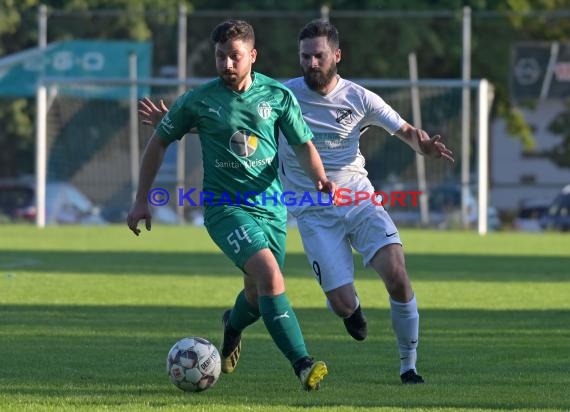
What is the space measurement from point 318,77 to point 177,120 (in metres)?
1.24

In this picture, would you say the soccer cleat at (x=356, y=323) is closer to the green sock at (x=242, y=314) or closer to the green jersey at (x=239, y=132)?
the green sock at (x=242, y=314)

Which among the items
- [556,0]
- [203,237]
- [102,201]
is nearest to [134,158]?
[102,201]

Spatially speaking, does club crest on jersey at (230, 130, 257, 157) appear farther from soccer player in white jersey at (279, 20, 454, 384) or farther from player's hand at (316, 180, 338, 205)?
soccer player in white jersey at (279, 20, 454, 384)

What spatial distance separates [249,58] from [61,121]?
26.1 m

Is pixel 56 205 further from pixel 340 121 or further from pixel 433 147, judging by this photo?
pixel 433 147

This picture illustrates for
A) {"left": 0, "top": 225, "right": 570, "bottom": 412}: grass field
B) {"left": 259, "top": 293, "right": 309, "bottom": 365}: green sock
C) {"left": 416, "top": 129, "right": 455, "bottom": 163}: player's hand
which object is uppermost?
{"left": 416, "top": 129, "right": 455, "bottom": 163}: player's hand

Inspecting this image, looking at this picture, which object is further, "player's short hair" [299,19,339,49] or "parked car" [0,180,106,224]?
"parked car" [0,180,106,224]

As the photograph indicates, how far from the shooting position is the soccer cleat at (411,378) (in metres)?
8.14

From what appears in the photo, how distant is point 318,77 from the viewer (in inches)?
348

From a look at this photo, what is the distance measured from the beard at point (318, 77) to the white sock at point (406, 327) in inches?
55.8

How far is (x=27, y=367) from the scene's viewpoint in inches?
341

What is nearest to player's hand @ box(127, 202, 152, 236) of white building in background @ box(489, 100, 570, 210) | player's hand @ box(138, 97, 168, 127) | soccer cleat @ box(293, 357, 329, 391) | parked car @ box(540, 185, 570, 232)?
player's hand @ box(138, 97, 168, 127)

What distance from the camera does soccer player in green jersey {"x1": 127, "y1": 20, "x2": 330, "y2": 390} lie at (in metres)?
7.75

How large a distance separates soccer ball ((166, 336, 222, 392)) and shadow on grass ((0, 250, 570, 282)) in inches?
393
